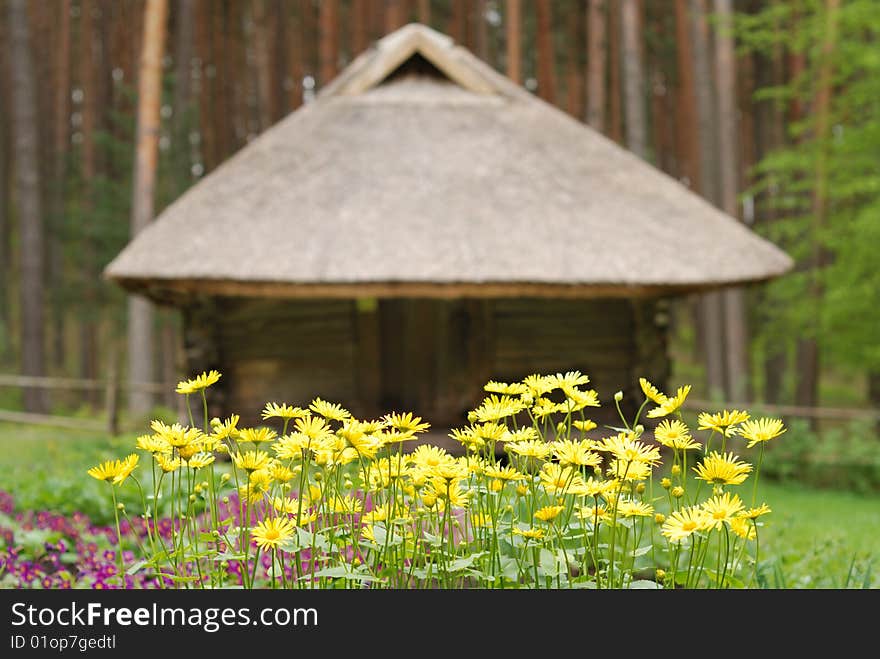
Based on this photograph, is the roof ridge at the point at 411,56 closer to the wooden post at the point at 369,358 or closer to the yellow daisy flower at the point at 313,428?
the wooden post at the point at 369,358

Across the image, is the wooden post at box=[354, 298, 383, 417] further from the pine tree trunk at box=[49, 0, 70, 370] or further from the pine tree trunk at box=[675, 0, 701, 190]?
the pine tree trunk at box=[49, 0, 70, 370]

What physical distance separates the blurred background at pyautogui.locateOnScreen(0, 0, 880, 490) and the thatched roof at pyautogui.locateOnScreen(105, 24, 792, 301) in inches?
61.3

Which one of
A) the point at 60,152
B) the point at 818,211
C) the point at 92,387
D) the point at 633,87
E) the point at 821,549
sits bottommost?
the point at 821,549

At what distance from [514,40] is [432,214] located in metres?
7.17

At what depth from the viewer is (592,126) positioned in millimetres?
13375

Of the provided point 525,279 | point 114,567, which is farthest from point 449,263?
point 114,567

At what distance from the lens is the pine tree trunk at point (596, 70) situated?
13531mm

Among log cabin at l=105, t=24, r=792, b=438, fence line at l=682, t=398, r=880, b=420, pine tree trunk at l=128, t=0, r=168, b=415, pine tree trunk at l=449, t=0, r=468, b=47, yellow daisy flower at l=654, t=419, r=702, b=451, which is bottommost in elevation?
fence line at l=682, t=398, r=880, b=420

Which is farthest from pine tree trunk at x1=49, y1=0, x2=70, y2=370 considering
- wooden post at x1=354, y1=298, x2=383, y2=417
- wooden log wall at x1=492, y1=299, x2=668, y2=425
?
wooden log wall at x1=492, y1=299, x2=668, y2=425

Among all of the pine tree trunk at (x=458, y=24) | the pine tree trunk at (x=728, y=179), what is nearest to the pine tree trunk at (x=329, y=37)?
the pine tree trunk at (x=458, y=24)

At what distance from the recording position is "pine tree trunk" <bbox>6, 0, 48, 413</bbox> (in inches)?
512

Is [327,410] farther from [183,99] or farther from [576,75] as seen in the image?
[576,75]

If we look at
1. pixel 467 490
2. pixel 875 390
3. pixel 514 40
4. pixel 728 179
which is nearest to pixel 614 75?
pixel 514 40

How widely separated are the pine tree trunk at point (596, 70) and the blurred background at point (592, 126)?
39 mm
